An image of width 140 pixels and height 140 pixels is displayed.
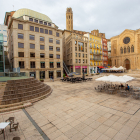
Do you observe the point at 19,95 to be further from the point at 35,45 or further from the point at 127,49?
the point at 127,49

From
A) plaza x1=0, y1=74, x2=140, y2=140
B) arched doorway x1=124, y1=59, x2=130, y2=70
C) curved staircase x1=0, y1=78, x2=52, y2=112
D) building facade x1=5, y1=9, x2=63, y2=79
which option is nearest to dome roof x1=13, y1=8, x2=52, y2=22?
building facade x1=5, y1=9, x2=63, y2=79

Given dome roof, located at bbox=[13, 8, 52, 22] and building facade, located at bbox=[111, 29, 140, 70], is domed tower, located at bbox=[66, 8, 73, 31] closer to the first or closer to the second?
building facade, located at bbox=[111, 29, 140, 70]

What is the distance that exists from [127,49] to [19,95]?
206ft

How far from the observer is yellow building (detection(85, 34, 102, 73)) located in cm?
4588

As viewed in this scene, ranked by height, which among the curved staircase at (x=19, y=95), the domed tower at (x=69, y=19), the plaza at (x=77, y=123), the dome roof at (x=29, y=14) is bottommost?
the plaza at (x=77, y=123)

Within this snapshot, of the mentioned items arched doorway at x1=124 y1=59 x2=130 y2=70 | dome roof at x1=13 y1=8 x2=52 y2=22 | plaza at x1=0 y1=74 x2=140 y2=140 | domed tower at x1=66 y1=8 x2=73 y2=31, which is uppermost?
domed tower at x1=66 y1=8 x2=73 y2=31

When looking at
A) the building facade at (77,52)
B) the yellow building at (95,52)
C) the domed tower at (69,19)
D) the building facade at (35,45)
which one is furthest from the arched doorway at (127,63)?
the building facade at (35,45)

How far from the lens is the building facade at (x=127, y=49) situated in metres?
50.2

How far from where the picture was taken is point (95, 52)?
156ft

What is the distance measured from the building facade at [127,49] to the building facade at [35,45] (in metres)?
44.0

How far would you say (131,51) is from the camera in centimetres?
5281

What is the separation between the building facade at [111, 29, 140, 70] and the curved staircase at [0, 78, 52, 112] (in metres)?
57.6

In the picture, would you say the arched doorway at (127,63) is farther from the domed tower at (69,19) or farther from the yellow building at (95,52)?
the domed tower at (69,19)

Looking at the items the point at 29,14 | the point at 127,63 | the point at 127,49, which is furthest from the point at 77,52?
the point at 127,63
